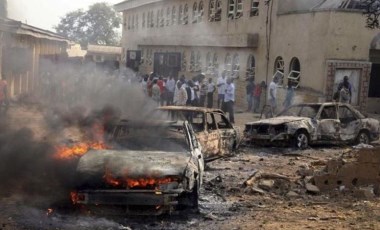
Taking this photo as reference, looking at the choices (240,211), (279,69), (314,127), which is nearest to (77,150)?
(240,211)

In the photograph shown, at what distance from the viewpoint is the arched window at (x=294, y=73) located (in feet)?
74.2

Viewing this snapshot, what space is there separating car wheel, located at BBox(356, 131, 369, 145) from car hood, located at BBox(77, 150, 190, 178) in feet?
29.2

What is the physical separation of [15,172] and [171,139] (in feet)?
8.95

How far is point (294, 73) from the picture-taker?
2302 cm

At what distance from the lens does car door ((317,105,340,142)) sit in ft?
48.4

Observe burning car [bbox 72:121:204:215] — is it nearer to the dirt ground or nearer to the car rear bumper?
the car rear bumper

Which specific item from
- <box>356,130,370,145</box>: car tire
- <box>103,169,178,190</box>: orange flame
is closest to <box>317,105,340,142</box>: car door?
<box>356,130,370,145</box>: car tire

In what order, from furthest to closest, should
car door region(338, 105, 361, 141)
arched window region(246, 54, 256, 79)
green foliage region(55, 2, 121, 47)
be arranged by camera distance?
1. green foliage region(55, 2, 121, 47)
2. arched window region(246, 54, 256, 79)
3. car door region(338, 105, 361, 141)

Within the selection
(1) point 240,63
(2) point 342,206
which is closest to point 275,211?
(2) point 342,206

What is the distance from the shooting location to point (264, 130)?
14.5m

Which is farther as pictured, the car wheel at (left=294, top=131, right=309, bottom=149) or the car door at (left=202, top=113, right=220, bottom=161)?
the car wheel at (left=294, top=131, right=309, bottom=149)

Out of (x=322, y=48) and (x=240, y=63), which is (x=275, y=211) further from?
(x=240, y=63)

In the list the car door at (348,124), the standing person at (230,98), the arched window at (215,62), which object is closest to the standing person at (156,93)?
the standing person at (230,98)

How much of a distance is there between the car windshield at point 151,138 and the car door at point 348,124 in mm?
7908
